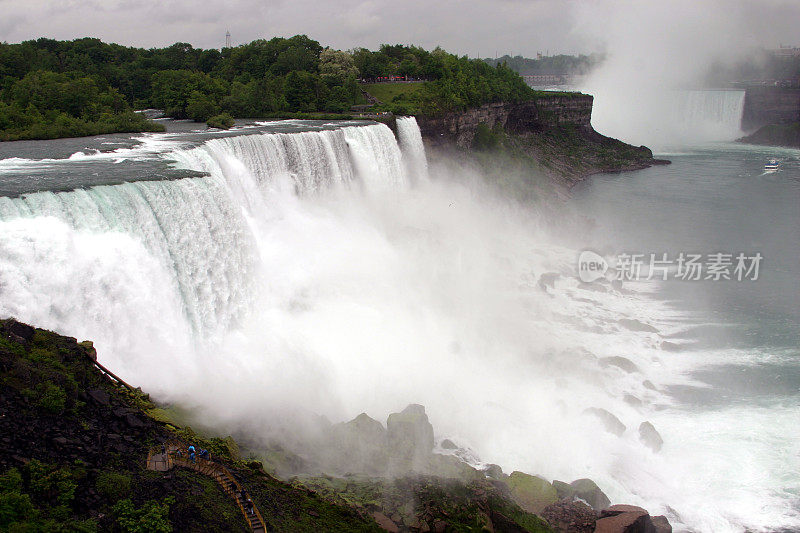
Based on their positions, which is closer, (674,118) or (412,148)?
(412,148)

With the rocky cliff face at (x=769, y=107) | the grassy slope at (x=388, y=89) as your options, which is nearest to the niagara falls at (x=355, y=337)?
the grassy slope at (x=388, y=89)

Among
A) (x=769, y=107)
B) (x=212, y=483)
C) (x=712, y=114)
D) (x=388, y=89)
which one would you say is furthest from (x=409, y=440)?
(x=712, y=114)

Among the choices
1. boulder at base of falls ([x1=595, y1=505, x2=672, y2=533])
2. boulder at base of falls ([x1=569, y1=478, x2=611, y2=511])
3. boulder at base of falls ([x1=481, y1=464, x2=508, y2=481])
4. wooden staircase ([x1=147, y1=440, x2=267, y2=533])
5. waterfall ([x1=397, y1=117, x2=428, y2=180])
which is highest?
waterfall ([x1=397, y1=117, x2=428, y2=180])

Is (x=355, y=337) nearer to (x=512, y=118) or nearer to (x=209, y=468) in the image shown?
(x=209, y=468)

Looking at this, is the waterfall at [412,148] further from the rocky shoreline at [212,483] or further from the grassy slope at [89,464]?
the grassy slope at [89,464]

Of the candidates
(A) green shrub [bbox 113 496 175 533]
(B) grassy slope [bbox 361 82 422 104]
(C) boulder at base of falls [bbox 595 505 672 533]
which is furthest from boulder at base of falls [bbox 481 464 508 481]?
(B) grassy slope [bbox 361 82 422 104]

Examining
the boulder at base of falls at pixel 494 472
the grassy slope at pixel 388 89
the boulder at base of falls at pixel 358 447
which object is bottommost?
the boulder at base of falls at pixel 494 472

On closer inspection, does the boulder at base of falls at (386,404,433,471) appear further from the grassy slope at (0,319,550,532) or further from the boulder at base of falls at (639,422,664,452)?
the boulder at base of falls at (639,422,664,452)
